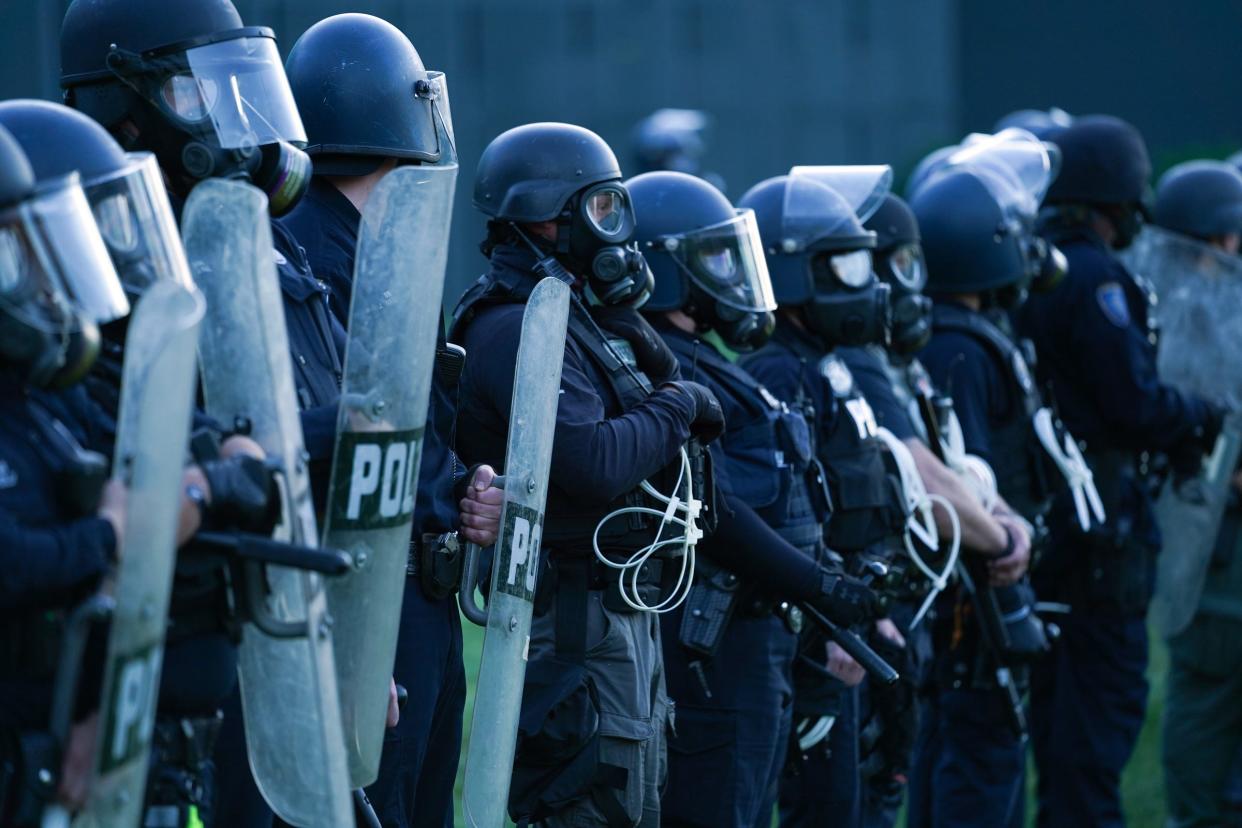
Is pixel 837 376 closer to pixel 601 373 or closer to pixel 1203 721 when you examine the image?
pixel 601 373

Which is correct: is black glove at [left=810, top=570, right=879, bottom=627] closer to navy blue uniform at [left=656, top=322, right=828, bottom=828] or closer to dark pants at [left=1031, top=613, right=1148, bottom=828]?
navy blue uniform at [left=656, top=322, right=828, bottom=828]

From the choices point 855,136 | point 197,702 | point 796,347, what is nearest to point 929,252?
point 796,347

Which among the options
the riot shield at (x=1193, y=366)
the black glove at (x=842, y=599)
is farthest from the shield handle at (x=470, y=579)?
the riot shield at (x=1193, y=366)

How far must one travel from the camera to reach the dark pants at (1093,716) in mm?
6676

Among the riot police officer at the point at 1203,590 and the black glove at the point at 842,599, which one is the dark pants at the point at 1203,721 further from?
the black glove at the point at 842,599

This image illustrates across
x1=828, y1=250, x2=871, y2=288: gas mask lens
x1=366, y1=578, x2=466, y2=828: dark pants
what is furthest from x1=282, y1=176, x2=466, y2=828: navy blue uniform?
x1=828, y1=250, x2=871, y2=288: gas mask lens

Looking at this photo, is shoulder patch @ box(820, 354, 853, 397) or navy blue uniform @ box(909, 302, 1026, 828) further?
navy blue uniform @ box(909, 302, 1026, 828)

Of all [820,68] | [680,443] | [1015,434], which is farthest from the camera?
[820,68]

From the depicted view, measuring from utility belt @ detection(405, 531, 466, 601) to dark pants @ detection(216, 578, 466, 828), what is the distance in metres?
0.03

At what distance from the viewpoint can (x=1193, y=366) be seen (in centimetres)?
743

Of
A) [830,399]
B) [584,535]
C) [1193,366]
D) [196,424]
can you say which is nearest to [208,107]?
[196,424]

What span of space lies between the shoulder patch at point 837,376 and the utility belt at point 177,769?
270 cm

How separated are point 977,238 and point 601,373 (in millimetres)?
2536

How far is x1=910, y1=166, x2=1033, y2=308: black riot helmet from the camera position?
650 centimetres
